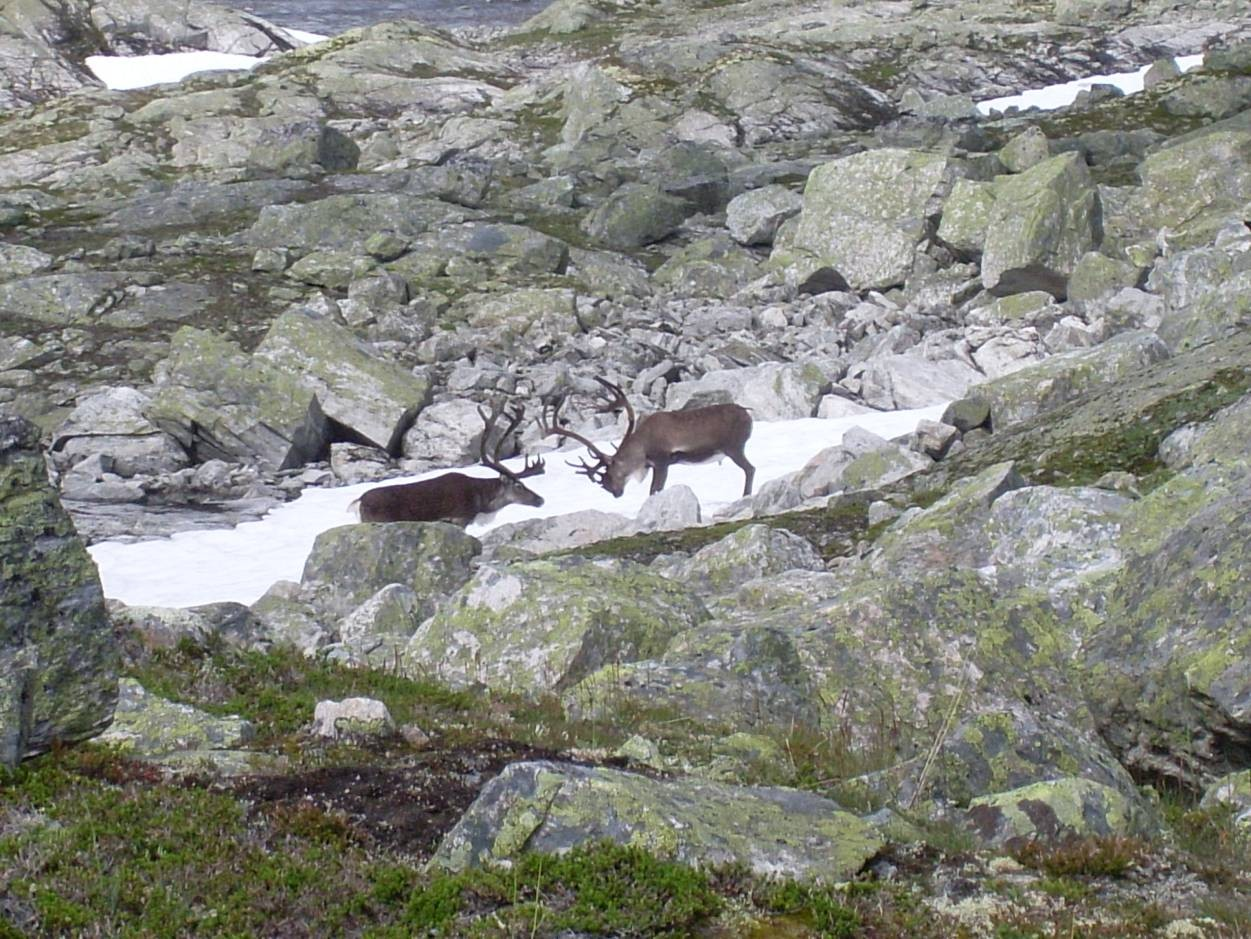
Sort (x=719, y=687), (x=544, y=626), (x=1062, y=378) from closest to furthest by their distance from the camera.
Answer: (x=719, y=687), (x=544, y=626), (x=1062, y=378)

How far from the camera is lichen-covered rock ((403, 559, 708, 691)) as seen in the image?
10883 millimetres

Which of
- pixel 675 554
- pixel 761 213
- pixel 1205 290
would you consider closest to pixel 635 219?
pixel 761 213

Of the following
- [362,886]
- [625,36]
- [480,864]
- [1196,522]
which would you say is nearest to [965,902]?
[480,864]

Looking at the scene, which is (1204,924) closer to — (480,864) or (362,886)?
(480,864)

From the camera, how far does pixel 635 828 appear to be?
19.5ft

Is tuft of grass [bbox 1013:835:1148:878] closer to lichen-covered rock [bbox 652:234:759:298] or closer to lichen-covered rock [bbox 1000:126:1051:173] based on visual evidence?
lichen-covered rock [bbox 652:234:759:298]

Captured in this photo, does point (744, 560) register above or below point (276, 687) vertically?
below

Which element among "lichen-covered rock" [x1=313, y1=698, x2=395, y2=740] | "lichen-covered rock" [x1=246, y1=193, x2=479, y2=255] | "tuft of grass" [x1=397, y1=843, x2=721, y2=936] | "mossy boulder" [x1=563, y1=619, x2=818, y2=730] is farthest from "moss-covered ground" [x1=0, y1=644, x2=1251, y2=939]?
"lichen-covered rock" [x1=246, y1=193, x2=479, y2=255]

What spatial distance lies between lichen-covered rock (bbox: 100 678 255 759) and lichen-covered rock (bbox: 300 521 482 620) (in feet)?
29.3

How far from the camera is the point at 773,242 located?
1906 inches

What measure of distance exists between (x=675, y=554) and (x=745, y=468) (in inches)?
280

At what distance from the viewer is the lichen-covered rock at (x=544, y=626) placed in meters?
10.9

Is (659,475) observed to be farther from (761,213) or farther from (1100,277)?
(761,213)

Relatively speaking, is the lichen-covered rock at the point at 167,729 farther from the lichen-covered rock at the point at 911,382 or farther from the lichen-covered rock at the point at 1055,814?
the lichen-covered rock at the point at 911,382
